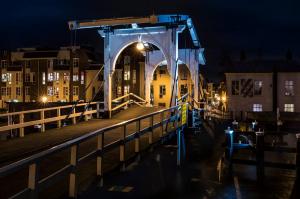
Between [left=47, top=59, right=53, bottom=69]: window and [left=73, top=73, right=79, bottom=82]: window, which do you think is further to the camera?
[left=47, top=59, right=53, bottom=69]: window

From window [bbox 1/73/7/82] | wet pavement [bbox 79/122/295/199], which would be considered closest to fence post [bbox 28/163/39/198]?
wet pavement [bbox 79/122/295/199]

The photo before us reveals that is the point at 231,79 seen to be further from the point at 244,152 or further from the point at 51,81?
the point at 51,81

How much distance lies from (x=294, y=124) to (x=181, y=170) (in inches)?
952

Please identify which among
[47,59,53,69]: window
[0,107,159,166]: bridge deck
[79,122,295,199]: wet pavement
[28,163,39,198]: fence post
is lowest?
[79,122,295,199]: wet pavement

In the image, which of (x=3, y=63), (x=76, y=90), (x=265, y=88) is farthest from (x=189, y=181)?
(x=3, y=63)

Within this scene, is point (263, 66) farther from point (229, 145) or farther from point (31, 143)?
point (31, 143)

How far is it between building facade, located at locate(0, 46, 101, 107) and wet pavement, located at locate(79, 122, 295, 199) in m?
57.8

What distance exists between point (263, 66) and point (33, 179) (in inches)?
1778

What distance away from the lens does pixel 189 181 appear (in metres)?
12.8

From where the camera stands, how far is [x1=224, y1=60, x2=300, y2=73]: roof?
45.4 metres

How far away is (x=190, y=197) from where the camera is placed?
1086 cm

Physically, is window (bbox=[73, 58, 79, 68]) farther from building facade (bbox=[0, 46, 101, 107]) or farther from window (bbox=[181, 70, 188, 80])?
window (bbox=[181, 70, 188, 80])

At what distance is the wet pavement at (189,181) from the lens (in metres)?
11.0

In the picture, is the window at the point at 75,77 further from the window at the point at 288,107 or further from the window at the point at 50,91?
the window at the point at 288,107
